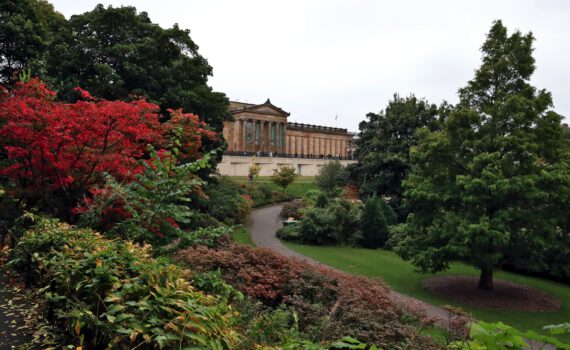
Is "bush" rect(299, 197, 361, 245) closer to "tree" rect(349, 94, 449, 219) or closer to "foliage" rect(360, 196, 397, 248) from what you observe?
"foliage" rect(360, 196, 397, 248)

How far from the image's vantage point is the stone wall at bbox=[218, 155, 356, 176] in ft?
205

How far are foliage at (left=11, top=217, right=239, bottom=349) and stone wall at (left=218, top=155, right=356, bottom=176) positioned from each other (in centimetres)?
5323

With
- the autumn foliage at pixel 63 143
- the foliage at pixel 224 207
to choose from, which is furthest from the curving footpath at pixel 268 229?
the autumn foliage at pixel 63 143

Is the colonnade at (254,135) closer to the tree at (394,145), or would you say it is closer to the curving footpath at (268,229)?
the curving footpath at (268,229)

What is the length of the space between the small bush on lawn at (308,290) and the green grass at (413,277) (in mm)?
6593

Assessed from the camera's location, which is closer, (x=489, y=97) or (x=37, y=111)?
(x=37, y=111)

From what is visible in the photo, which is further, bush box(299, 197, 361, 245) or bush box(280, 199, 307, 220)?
bush box(280, 199, 307, 220)

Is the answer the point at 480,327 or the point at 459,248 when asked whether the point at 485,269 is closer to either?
the point at 459,248

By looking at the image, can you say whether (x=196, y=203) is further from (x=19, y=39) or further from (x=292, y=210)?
(x=19, y=39)

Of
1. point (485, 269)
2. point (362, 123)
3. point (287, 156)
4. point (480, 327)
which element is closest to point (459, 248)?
point (485, 269)

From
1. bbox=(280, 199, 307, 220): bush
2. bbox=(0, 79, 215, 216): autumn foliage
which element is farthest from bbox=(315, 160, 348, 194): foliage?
bbox=(0, 79, 215, 216): autumn foliage

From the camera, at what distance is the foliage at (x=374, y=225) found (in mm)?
30125

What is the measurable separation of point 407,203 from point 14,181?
14706 mm

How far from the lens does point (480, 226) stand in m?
15.4
